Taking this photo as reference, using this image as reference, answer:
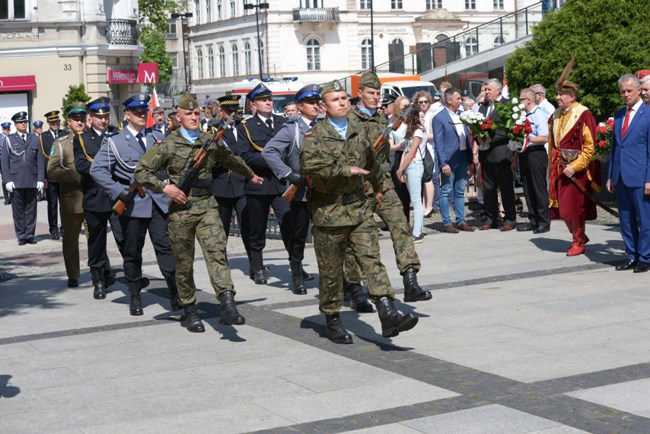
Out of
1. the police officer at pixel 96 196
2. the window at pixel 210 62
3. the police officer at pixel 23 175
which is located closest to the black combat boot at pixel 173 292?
the police officer at pixel 96 196

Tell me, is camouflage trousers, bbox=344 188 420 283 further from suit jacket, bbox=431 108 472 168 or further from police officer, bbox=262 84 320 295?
suit jacket, bbox=431 108 472 168

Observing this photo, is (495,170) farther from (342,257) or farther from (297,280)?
(342,257)

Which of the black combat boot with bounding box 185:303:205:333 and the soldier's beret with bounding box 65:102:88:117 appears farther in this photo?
the soldier's beret with bounding box 65:102:88:117

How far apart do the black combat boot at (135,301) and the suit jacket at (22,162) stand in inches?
305

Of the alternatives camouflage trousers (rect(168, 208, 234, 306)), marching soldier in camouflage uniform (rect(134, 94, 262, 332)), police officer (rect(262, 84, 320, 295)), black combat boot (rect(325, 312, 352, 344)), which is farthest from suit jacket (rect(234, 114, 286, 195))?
black combat boot (rect(325, 312, 352, 344))

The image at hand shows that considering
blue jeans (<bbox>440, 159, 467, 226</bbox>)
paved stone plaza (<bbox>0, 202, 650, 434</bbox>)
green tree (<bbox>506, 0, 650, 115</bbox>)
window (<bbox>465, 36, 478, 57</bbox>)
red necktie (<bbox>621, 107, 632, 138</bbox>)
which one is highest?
window (<bbox>465, 36, 478, 57</bbox>)

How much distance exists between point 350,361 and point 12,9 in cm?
3970

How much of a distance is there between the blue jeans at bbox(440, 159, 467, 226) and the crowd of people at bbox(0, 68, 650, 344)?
0.02 metres

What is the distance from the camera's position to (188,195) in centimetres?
998

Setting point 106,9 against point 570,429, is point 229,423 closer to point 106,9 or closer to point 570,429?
point 570,429

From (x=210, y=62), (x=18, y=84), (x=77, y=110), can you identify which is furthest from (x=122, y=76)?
(x=210, y=62)

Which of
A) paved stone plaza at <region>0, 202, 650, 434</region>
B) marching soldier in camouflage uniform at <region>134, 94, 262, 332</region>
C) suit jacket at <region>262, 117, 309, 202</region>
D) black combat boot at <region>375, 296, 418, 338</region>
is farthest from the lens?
suit jacket at <region>262, 117, 309, 202</region>

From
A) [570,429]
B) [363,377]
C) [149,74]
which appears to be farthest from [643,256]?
[149,74]

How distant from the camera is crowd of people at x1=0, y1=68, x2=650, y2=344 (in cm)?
920
